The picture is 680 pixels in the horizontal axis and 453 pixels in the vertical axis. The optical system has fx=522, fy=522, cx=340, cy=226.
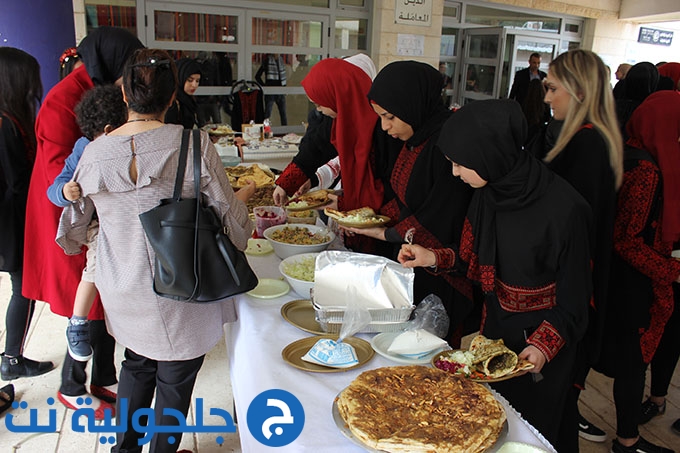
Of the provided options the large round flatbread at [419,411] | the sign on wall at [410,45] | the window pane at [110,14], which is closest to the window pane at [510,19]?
the sign on wall at [410,45]

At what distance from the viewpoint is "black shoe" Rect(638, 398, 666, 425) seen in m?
2.55

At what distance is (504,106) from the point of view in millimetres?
1497

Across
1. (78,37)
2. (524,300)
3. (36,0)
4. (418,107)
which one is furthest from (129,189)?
(78,37)

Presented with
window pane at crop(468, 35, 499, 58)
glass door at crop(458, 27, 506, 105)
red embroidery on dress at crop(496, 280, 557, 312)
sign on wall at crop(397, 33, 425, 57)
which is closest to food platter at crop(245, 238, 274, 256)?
red embroidery on dress at crop(496, 280, 557, 312)

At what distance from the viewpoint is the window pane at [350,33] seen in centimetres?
770

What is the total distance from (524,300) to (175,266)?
1.04 m

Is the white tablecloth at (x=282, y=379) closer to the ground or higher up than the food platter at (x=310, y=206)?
closer to the ground

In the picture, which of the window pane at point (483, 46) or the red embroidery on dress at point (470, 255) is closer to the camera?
the red embroidery on dress at point (470, 255)

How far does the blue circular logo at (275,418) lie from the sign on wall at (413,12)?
23.2 feet

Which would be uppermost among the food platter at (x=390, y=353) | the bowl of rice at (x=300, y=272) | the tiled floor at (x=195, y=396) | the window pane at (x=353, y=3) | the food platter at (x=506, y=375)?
the window pane at (x=353, y=3)

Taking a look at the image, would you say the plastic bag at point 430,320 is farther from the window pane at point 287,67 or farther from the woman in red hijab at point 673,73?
the window pane at point 287,67

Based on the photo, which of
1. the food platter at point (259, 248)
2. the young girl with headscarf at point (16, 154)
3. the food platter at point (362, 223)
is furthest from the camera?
the young girl with headscarf at point (16, 154)

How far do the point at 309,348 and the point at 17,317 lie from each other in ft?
6.11

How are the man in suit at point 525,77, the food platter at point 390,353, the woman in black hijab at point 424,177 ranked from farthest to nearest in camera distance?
the man in suit at point 525,77, the woman in black hijab at point 424,177, the food platter at point 390,353
